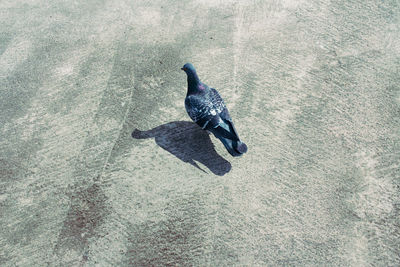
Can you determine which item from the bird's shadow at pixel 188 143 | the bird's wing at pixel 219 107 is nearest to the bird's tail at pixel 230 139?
the bird's wing at pixel 219 107

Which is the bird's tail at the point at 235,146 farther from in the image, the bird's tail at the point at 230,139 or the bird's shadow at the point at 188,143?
the bird's shadow at the point at 188,143

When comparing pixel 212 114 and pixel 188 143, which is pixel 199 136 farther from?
pixel 212 114

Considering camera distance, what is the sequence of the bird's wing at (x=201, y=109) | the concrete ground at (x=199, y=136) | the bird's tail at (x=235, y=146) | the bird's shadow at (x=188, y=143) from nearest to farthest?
the concrete ground at (x=199, y=136)
the bird's tail at (x=235, y=146)
the bird's wing at (x=201, y=109)
the bird's shadow at (x=188, y=143)

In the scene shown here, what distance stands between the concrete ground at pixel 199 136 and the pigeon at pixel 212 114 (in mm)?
430

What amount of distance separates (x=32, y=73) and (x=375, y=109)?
19.1ft

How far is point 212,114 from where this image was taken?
15.9 ft

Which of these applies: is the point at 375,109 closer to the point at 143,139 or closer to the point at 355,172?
the point at 355,172

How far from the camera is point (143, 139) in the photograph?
5387 millimetres

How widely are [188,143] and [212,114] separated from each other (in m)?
0.70

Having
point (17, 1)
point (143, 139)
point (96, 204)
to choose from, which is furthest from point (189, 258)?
point (17, 1)

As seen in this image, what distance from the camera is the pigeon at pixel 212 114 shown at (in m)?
4.69

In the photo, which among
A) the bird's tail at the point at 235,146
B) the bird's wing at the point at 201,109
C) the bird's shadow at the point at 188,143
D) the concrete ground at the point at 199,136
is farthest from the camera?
the bird's shadow at the point at 188,143

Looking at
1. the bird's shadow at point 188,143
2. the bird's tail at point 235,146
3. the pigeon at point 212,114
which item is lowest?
the bird's shadow at point 188,143

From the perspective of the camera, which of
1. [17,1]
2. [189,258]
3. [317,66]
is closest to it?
[189,258]
